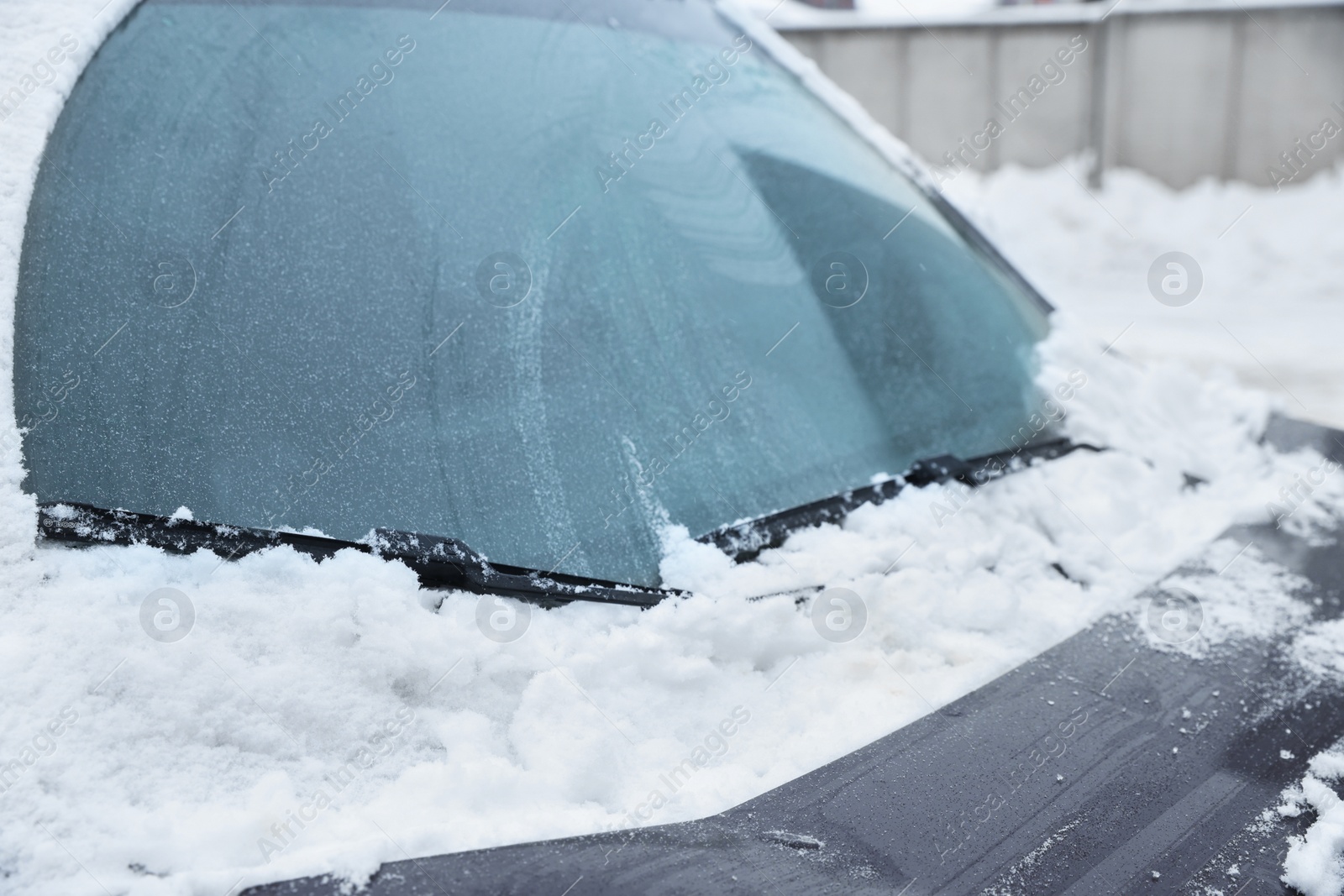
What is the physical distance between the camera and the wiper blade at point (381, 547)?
1.03 metres

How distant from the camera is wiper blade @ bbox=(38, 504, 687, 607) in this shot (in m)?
1.03

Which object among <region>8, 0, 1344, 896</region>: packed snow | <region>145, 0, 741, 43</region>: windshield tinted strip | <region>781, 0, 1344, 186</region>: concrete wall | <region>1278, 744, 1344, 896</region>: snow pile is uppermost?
<region>781, 0, 1344, 186</region>: concrete wall

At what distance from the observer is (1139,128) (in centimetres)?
767

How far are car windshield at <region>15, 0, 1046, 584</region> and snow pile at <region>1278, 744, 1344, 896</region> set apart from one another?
61 centimetres

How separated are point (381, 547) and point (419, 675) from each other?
0.14m
